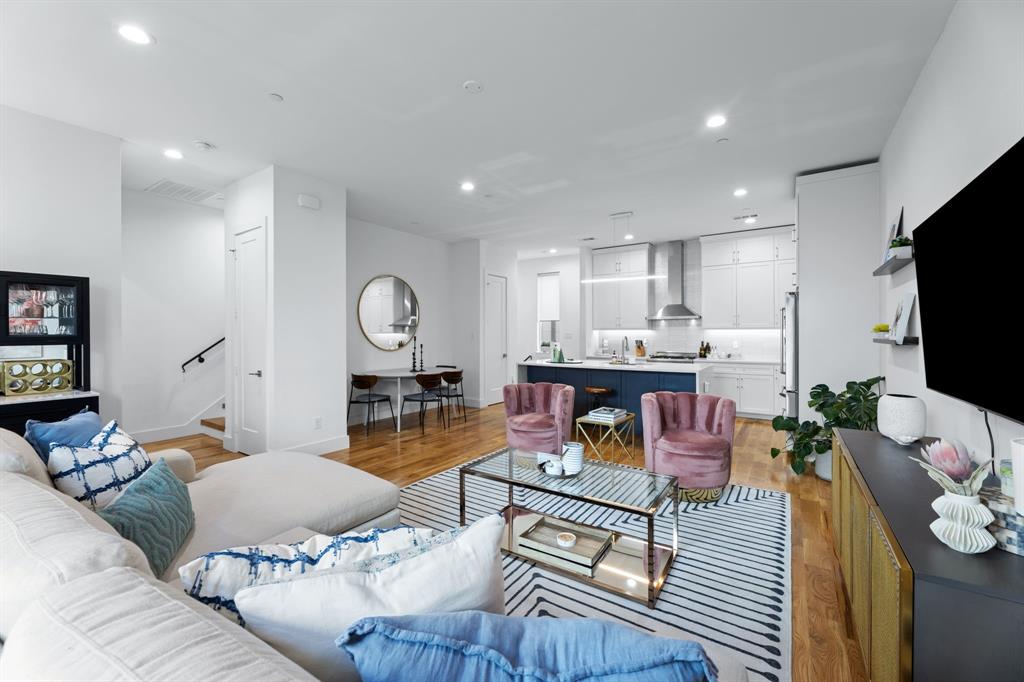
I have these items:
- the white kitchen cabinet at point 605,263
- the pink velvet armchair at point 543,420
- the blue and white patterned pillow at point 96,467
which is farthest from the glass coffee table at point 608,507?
the white kitchen cabinet at point 605,263

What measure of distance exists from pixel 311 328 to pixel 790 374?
499cm

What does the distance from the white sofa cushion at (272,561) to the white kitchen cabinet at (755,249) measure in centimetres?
711

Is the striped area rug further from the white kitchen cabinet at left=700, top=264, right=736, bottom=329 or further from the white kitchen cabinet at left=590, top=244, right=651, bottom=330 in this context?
the white kitchen cabinet at left=590, top=244, right=651, bottom=330

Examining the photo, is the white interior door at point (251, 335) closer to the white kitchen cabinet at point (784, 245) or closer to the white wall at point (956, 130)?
the white wall at point (956, 130)

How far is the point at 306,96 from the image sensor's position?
2953 mm

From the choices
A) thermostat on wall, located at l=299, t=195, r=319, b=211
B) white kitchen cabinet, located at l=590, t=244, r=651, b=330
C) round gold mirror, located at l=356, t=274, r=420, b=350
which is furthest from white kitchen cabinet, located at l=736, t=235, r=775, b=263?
thermostat on wall, located at l=299, t=195, r=319, b=211

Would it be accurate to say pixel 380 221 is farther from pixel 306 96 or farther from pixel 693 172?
pixel 693 172

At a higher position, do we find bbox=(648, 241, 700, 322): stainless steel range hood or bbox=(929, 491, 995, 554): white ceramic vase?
bbox=(648, 241, 700, 322): stainless steel range hood

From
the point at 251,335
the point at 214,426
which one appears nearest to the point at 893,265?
the point at 251,335

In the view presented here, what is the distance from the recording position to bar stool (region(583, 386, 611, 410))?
16.9ft

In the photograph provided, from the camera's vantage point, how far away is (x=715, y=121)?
325cm

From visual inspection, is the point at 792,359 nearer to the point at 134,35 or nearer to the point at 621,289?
the point at 621,289

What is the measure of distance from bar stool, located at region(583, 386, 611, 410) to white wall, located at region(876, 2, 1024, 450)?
8.64 feet

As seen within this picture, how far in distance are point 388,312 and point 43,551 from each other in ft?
19.7
